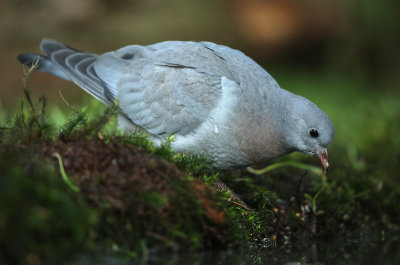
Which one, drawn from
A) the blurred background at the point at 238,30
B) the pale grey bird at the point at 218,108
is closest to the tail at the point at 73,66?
the pale grey bird at the point at 218,108

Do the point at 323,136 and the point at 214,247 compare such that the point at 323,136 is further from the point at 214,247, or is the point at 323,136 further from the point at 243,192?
the point at 214,247

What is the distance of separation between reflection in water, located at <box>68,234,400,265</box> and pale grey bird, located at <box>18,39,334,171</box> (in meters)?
0.82

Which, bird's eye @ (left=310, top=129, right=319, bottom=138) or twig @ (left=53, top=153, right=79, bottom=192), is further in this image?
bird's eye @ (left=310, top=129, right=319, bottom=138)

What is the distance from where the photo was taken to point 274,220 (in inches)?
195

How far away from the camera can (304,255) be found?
423cm

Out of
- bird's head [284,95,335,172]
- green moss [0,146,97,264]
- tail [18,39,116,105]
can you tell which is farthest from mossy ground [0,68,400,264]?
tail [18,39,116,105]

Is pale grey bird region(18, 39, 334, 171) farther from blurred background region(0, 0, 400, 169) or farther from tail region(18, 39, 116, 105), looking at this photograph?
blurred background region(0, 0, 400, 169)

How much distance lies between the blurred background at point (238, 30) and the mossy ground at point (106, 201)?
7200 mm

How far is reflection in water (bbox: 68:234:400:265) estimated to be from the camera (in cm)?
340


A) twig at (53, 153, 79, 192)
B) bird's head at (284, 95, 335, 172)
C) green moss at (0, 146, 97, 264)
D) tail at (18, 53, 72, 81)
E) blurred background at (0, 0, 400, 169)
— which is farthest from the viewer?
blurred background at (0, 0, 400, 169)

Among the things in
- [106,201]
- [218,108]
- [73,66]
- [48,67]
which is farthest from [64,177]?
[48,67]

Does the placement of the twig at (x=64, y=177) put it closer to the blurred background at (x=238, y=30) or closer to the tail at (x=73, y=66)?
the tail at (x=73, y=66)

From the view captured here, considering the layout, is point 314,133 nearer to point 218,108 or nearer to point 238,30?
point 218,108

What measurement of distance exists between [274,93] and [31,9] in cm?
852
